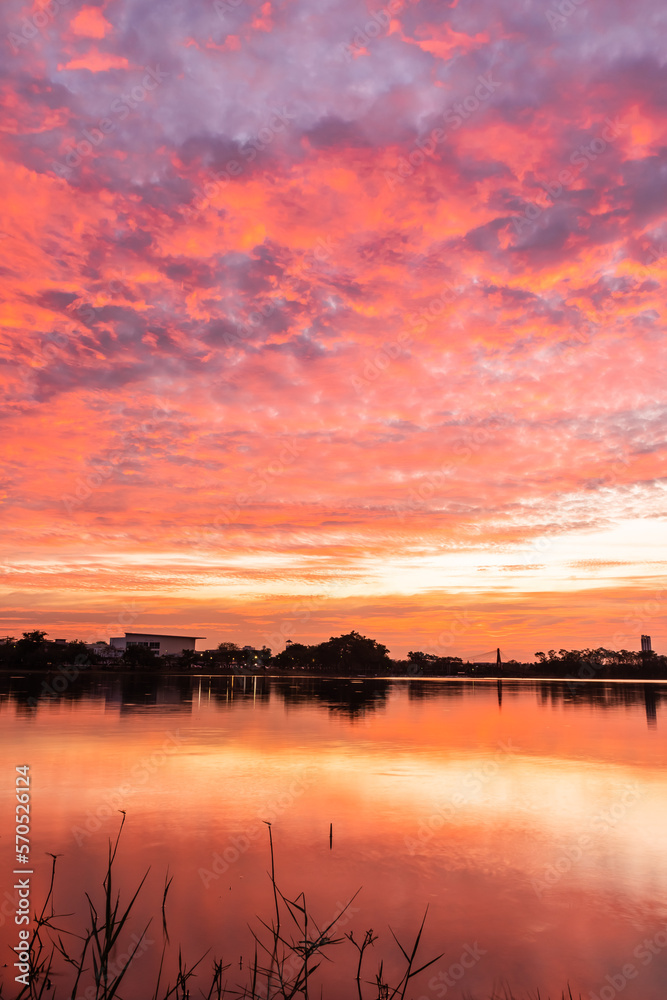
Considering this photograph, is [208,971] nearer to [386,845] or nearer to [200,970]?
[200,970]

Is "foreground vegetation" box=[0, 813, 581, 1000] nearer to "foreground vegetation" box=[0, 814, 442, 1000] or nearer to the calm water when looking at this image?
"foreground vegetation" box=[0, 814, 442, 1000]

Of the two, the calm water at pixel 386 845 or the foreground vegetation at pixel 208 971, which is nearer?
the foreground vegetation at pixel 208 971

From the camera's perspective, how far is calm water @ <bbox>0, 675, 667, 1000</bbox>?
31.8ft

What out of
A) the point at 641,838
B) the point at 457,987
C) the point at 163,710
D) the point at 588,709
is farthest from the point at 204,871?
the point at 588,709

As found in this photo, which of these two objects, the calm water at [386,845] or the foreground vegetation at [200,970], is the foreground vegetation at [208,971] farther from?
the calm water at [386,845]

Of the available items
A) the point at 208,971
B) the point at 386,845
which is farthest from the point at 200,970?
the point at 386,845

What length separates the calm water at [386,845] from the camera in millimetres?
9680

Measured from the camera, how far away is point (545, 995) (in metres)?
8.49

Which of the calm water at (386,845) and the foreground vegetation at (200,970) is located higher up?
the foreground vegetation at (200,970)

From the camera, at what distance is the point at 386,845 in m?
14.6

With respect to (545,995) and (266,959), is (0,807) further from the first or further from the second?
(545,995)

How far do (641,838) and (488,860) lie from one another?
452 cm

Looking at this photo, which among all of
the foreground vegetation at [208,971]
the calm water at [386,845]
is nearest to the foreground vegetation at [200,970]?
the foreground vegetation at [208,971]

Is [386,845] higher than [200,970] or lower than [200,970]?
lower
